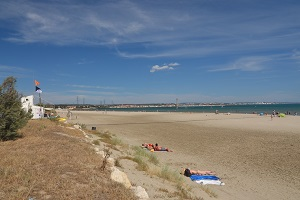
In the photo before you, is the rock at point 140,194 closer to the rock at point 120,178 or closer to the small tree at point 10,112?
the rock at point 120,178

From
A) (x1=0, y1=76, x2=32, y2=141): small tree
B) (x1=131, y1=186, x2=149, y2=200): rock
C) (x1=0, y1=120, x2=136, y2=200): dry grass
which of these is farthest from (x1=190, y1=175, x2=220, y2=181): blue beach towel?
(x1=0, y1=76, x2=32, y2=141): small tree

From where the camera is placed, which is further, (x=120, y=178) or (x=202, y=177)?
(x=202, y=177)

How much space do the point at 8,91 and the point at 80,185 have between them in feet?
35.4

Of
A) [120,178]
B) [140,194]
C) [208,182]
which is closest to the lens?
[140,194]

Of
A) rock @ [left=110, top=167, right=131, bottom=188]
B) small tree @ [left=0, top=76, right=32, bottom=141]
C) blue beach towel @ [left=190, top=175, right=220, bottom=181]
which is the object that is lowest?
blue beach towel @ [left=190, top=175, right=220, bottom=181]

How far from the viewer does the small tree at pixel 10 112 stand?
14500mm

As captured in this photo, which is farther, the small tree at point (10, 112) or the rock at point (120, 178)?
the small tree at point (10, 112)

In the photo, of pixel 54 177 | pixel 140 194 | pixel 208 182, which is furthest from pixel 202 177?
pixel 54 177

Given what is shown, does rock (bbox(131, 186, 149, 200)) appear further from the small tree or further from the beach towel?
the small tree

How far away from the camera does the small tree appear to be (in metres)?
14.5

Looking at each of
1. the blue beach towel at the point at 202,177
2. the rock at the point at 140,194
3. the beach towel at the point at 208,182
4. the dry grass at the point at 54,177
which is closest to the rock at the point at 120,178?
the dry grass at the point at 54,177

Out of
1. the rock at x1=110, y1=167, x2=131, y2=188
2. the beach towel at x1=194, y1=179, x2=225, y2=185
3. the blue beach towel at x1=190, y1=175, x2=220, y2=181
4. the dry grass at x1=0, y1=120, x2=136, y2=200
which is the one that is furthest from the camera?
the blue beach towel at x1=190, y1=175, x2=220, y2=181

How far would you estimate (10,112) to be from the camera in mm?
14852

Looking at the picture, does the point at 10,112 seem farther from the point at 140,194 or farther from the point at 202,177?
the point at 140,194
